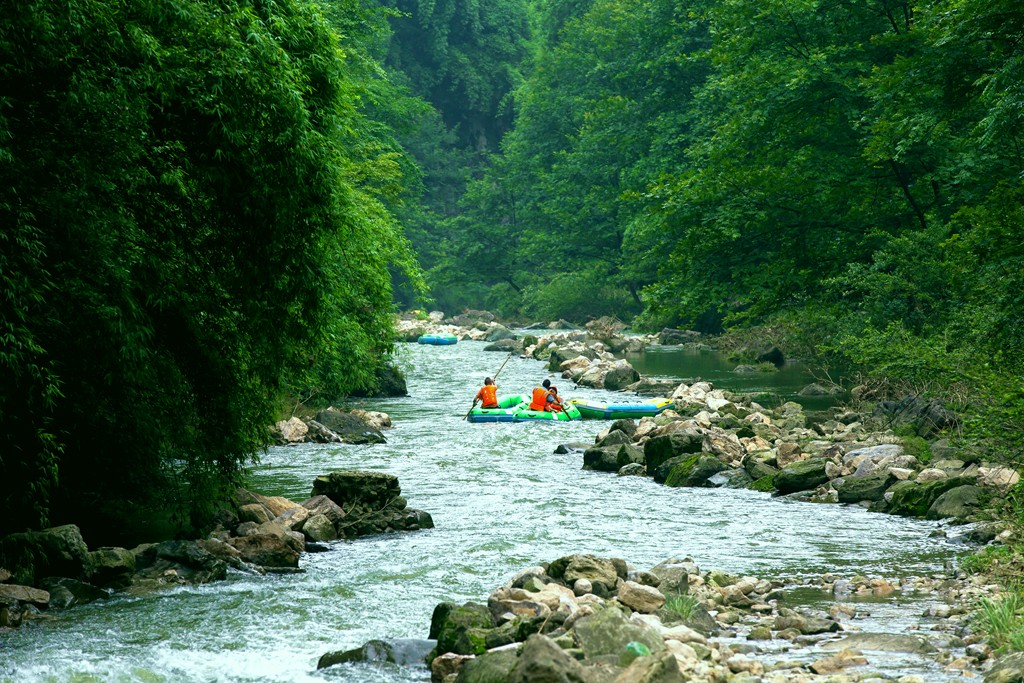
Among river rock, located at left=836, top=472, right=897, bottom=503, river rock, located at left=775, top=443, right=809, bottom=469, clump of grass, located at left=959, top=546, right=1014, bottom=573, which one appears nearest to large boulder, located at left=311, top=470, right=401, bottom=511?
river rock, located at left=836, top=472, right=897, bottom=503

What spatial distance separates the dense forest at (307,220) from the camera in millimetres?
8938

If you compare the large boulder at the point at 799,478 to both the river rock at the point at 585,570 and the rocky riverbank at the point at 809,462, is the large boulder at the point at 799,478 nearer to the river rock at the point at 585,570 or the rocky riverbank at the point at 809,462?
the rocky riverbank at the point at 809,462

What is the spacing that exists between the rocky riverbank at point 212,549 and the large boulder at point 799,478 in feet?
16.2

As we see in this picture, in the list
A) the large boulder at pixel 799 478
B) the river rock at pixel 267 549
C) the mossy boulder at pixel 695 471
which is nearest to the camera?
the river rock at pixel 267 549

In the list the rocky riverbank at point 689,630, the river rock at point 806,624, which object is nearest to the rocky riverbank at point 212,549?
the rocky riverbank at point 689,630

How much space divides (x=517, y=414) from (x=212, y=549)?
12.7 metres

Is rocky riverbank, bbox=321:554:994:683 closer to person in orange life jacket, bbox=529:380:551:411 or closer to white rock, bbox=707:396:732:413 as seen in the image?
white rock, bbox=707:396:732:413

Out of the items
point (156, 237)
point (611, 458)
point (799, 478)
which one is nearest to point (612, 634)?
point (156, 237)

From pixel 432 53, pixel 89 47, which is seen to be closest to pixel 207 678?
pixel 89 47

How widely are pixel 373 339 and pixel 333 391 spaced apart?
4.23 m

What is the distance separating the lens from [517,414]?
23.2 meters

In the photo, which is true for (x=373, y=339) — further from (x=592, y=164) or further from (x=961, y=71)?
(x=592, y=164)

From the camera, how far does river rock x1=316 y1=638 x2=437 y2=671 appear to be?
7918 millimetres

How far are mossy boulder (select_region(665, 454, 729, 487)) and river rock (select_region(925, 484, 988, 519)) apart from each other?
139 inches
